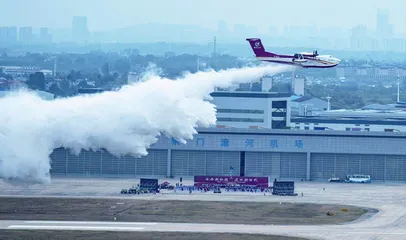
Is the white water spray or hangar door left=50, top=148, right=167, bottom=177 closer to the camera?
the white water spray

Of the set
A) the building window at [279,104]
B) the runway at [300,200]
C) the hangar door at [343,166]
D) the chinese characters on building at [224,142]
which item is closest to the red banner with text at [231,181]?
the runway at [300,200]

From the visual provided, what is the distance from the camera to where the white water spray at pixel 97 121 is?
7744 cm

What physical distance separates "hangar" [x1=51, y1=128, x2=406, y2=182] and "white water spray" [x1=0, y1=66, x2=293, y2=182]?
37.6 feet

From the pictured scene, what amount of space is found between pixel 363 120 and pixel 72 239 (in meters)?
78.2

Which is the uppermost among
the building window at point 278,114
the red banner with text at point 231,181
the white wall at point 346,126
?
the building window at point 278,114

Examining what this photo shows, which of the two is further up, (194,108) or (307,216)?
(194,108)

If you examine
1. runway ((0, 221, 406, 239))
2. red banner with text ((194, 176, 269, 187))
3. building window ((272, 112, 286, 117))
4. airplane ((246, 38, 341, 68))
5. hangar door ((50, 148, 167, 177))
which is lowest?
runway ((0, 221, 406, 239))

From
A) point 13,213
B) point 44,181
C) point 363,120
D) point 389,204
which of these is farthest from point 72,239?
point 363,120

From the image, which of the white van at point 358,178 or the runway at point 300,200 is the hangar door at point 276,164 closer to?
the runway at point 300,200

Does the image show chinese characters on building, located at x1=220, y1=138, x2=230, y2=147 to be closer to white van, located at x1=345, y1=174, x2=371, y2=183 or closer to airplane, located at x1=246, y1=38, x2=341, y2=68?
white van, located at x1=345, y1=174, x2=371, y2=183

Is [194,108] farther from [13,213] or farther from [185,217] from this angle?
[13,213]

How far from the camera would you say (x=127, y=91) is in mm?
92250

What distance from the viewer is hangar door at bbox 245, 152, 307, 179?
10912cm

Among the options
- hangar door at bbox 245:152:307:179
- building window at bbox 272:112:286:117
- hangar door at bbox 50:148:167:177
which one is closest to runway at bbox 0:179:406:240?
hangar door at bbox 245:152:307:179
